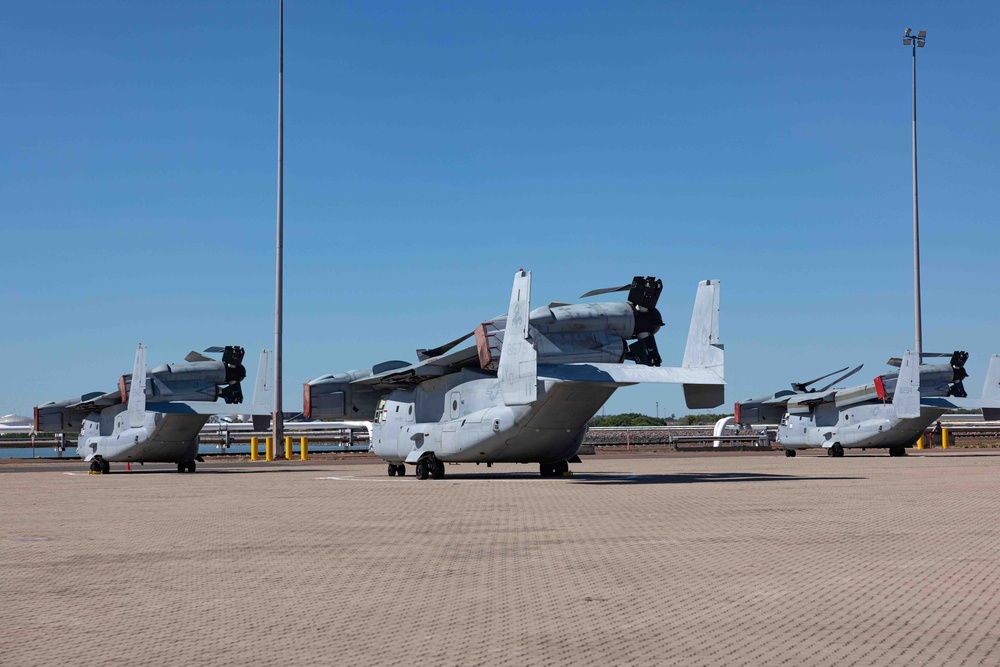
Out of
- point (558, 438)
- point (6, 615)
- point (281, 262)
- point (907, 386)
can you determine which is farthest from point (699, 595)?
point (281, 262)

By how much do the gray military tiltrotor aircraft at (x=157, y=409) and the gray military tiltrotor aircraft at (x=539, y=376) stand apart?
9306mm

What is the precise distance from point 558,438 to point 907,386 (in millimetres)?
25443

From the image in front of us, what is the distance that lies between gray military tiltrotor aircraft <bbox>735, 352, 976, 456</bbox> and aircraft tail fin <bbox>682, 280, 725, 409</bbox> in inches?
878

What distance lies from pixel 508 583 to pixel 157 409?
3041 cm

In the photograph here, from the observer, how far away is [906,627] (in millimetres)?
7871

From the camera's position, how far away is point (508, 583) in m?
10.2

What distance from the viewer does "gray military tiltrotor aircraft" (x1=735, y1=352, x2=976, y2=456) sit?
160ft

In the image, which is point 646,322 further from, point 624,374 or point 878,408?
point 878,408

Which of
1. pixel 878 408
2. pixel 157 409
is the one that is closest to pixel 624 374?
pixel 157 409

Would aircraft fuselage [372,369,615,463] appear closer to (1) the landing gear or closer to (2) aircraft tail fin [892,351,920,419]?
(1) the landing gear

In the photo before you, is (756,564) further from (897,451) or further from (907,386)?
(897,451)

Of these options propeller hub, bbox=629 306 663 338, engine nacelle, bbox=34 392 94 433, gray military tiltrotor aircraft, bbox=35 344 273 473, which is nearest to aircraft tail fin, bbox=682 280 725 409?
propeller hub, bbox=629 306 663 338

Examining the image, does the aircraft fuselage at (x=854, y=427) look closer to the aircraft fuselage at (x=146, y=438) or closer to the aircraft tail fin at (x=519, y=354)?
the aircraft tail fin at (x=519, y=354)

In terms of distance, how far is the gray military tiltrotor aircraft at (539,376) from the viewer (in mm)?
26438
